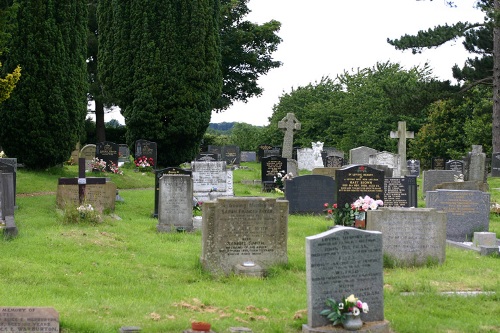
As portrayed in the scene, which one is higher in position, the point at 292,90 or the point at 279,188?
the point at 292,90

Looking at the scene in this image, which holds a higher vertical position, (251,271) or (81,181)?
(81,181)

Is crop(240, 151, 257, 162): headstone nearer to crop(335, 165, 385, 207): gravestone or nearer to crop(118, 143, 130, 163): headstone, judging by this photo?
crop(118, 143, 130, 163): headstone

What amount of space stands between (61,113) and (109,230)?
35.8 ft

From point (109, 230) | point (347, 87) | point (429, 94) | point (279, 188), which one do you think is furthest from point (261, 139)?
point (109, 230)

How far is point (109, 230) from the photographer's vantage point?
48.2 ft

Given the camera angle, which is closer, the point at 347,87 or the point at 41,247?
the point at 41,247

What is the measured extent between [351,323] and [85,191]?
409 inches

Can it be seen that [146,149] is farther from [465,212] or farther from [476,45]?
[465,212]

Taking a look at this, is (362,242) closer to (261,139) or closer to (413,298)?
(413,298)

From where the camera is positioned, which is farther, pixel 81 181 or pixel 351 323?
pixel 81 181

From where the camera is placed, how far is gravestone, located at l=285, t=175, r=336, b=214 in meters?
18.8

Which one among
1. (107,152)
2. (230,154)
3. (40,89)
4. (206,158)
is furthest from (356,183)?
(230,154)

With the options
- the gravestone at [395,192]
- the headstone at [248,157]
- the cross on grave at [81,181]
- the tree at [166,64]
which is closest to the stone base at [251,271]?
the cross on grave at [81,181]

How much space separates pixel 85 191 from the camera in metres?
17.1
